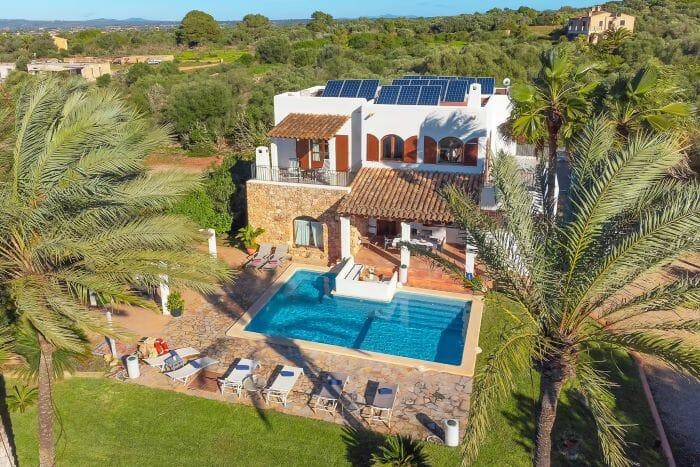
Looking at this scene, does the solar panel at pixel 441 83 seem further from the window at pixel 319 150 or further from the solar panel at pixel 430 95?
the window at pixel 319 150

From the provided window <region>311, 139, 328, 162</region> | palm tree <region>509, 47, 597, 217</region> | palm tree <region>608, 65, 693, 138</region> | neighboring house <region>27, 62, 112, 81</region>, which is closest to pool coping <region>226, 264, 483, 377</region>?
palm tree <region>509, 47, 597, 217</region>

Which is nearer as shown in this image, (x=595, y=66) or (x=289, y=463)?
(x=289, y=463)

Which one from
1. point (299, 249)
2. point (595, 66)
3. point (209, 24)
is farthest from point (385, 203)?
point (209, 24)

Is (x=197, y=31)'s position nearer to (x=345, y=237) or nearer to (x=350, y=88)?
(x=350, y=88)

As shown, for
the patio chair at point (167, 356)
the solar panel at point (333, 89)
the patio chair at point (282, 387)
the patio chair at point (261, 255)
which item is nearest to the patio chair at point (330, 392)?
the patio chair at point (282, 387)

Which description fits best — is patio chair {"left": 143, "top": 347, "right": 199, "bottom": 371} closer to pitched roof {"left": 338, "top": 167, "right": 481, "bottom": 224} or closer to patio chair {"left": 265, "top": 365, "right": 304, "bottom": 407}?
patio chair {"left": 265, "top": 365, "right": 304, "bottom": 407}

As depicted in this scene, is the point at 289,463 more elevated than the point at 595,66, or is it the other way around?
the point at 595,66

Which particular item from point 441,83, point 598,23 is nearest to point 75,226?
point 441,83

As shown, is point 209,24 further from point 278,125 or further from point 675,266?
point 675,266
